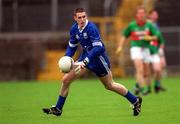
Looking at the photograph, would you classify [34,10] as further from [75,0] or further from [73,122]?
[73,122]

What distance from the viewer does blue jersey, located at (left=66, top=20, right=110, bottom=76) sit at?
14055 millimetres

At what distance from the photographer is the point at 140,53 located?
68.5ft

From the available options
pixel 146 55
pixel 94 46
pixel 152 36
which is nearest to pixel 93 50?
pixel 94 46

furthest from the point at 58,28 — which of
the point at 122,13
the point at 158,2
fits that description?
the point at 158,2

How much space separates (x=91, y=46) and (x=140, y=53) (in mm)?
6710

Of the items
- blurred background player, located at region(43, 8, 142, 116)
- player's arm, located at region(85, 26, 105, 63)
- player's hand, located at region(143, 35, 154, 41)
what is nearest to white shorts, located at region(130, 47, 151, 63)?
player's hand, located at region(143, 35, 154, 41)

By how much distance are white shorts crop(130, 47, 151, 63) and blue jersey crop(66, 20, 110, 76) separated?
20.9 feet

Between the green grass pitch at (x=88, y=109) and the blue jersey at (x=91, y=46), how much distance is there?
941 millimetres

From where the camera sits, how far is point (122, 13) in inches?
1391

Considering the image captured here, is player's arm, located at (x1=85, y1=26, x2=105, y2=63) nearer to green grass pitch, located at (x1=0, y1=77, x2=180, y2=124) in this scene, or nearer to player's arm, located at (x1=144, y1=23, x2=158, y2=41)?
green grass pitch, located at (x1=0, y1=77, x2=180, y2=124)

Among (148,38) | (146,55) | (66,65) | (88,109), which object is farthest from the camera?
(146,55)

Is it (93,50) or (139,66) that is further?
(139,66)

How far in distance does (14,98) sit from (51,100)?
4.65ft

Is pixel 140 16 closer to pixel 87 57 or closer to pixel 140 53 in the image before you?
pixel 140 53
